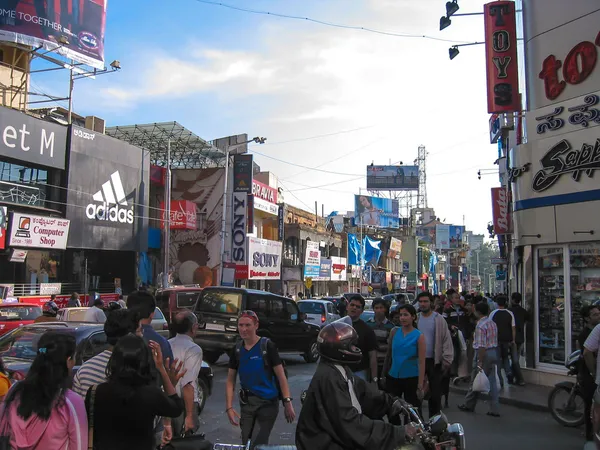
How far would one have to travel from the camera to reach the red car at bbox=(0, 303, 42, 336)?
14.3 metres

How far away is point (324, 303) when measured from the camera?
69.1 ft

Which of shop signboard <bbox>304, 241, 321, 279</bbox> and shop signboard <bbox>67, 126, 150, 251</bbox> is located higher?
shop signboard <bbox>67, 126, 150, 251</bbox>

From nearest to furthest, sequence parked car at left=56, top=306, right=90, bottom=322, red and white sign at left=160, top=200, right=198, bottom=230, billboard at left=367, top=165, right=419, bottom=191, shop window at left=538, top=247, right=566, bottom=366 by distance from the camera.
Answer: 1. shop window at left=538, top=247, right=566, bottom=366
2. parked car at left=56, top=306, right=90, bottom=322
3. red and white sign at left=160, top=200, right=198, bottom=230
4. billboard at left=367, top=165, right=419, bottom=191

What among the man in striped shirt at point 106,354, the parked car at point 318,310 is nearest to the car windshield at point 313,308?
the parked car at point 318,310

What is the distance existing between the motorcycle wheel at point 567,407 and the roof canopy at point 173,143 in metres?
31.2

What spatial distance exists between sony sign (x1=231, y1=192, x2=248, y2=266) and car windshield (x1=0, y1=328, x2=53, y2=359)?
2895cm

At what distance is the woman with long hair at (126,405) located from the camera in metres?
3.19

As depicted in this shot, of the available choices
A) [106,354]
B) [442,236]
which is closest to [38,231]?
[106,354]

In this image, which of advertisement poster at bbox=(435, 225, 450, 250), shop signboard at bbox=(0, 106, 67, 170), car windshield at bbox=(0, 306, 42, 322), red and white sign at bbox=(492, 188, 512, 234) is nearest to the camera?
car windshield at bbox=(0, 306, 42, 322)

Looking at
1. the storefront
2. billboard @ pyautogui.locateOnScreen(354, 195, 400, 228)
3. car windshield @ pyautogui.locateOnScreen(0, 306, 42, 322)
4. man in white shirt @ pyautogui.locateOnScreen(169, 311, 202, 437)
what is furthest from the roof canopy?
man in white shirt @ pyautogui.locateOnScreen(169, 311, 202, 437)

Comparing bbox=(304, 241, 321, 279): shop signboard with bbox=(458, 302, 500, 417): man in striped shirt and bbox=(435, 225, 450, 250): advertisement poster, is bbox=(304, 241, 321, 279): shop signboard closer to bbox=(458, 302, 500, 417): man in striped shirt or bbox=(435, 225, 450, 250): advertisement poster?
bbox=(458, 302, 500, 417): man in striped shirt

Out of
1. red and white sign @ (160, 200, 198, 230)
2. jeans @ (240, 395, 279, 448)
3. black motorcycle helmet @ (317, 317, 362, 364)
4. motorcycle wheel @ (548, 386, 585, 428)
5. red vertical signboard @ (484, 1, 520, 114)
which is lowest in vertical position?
motorcycle wheel @ (548, 386, 585, 428)

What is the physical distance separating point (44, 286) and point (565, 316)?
21.9 meters

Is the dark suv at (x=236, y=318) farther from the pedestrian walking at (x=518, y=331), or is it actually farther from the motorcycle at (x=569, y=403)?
the motorcycle at (x=569, y=403)
